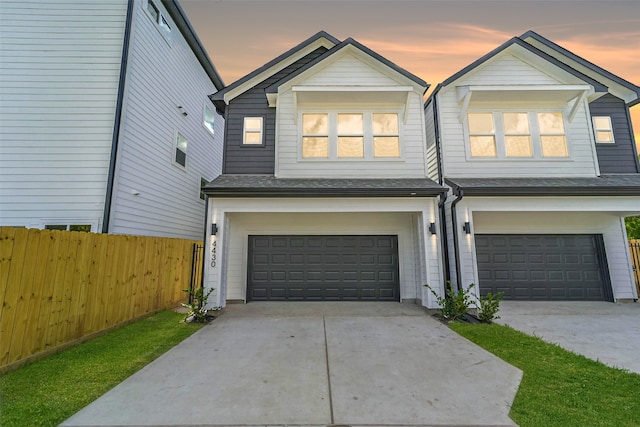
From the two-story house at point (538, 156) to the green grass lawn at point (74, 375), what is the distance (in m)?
7.77

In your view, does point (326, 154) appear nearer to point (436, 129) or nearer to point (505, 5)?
point (436, 129)

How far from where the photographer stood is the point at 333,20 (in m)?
9.83

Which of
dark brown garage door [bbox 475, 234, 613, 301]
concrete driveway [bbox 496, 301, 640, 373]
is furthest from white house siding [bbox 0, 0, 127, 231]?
dark brown garage door [bbox 475, 234, 613, 301]

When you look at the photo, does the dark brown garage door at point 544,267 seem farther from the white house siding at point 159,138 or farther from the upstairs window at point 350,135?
the white house siding at point 159,138

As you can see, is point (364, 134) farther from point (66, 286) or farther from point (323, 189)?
point (66, 286)

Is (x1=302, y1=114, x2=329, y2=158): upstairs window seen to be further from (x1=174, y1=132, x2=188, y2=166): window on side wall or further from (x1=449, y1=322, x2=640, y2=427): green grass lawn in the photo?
(x1=449, y1=322, x2=640, y2=427): green grass lawn

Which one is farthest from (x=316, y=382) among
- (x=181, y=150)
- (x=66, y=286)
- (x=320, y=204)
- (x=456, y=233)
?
(x=181, y=150)

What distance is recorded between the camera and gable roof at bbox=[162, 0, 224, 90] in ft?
32.7

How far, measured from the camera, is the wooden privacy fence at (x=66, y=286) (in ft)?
12.1

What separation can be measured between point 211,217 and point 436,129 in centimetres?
734

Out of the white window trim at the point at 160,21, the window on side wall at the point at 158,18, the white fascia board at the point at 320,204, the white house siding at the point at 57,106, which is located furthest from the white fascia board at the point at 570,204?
the window on side wall at the point at 158,18

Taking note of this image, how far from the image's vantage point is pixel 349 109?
8633 millimetres

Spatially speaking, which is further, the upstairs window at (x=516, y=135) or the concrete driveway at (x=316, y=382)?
the upstairs window at (x=516, y=135)

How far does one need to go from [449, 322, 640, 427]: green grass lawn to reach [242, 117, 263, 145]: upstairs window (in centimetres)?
784
